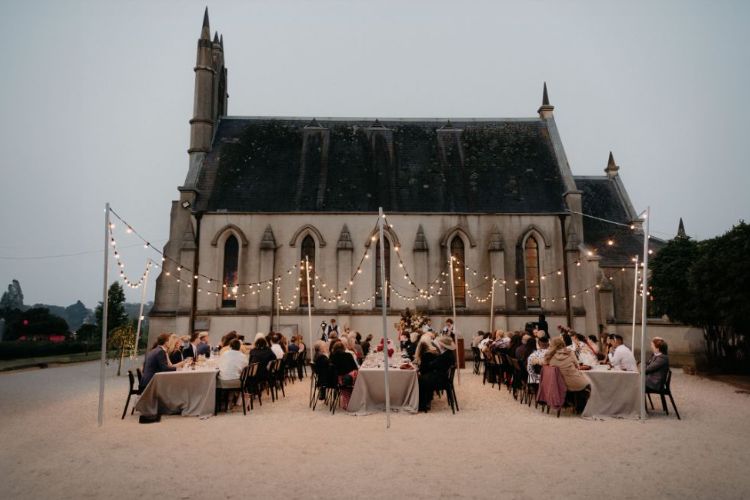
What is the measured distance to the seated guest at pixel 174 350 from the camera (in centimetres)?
1092

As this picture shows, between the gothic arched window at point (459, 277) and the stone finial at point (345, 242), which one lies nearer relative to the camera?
the stone finial at point (345, 242)

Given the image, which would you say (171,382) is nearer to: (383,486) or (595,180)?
(383,486)

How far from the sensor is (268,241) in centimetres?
2108

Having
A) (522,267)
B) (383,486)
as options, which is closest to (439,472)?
(383,486)

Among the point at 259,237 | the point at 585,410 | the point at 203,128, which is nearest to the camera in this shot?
the point at 585,410

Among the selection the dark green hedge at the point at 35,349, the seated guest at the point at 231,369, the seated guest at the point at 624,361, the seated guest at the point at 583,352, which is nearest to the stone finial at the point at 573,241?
the seated guest at the point at 583,352

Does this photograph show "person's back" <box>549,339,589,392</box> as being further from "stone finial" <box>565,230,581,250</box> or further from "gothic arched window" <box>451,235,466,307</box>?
"stone finial" <box>565,230,581,250</box>

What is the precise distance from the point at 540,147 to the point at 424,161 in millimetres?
6124

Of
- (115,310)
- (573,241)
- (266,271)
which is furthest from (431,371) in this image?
(115,310)

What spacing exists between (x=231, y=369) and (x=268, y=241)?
38.3 feet

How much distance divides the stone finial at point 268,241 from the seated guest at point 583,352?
13.0 m

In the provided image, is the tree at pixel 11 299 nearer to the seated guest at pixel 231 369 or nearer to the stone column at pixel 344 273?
the stone column at pixel 344 273

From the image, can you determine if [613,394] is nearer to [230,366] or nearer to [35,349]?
[230,366]

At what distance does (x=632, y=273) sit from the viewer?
73.9 ft
